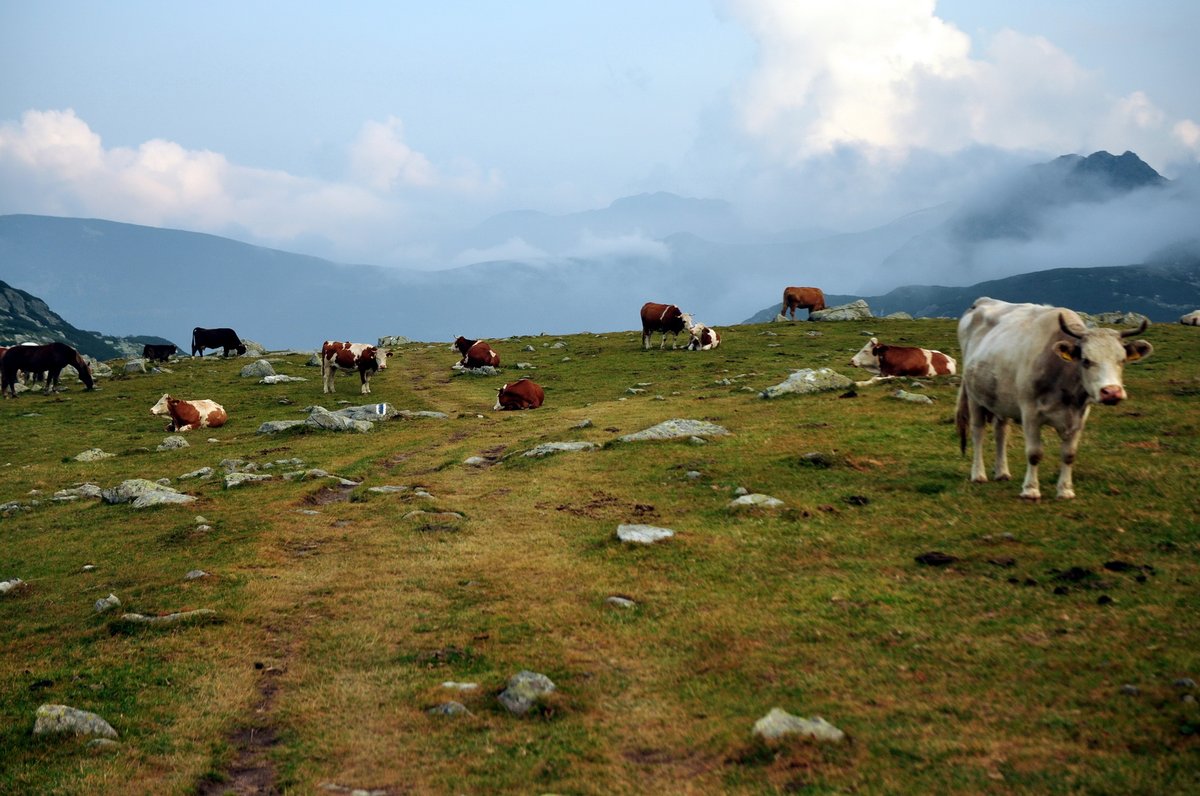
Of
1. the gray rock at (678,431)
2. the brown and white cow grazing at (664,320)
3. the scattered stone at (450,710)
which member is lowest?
the scattered stone at (450,710)

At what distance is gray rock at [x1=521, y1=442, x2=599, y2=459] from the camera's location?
882 inches

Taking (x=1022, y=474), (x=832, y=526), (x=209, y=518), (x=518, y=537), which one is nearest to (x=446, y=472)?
(x=209, y=518)

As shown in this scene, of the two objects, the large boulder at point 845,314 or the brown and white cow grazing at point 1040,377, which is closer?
the brown and white cow grazing at point 1040,377

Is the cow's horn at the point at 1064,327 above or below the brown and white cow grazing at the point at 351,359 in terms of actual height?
above

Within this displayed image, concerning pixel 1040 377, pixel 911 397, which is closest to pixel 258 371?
pixel 911 397

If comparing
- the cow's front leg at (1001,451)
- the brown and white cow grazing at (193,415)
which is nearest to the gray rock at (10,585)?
the cow's front leg at (1001,451)

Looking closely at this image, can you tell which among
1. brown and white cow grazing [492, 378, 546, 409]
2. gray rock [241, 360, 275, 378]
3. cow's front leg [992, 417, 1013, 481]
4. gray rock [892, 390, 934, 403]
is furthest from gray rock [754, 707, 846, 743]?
gray rock [241, 360, 275, 378]

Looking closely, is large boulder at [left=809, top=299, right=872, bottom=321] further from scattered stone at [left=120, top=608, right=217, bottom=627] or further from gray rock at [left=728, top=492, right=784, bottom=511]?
scattered stone at [left=120, top=608, right=217, bottom=627]

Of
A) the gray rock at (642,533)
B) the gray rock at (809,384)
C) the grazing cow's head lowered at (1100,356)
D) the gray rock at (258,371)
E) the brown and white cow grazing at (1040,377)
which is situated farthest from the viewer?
the gray rock at (258,371)

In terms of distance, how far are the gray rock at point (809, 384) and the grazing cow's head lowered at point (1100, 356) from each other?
1551 centimetres

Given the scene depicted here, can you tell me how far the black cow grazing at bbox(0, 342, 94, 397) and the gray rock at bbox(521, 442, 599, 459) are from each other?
34.8 m

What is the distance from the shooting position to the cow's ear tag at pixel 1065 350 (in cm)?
1309

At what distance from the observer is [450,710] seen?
332 inches

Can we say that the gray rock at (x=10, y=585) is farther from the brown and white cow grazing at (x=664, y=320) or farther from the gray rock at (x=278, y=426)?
the brown and white cow grazing at (x=664, y=320)
